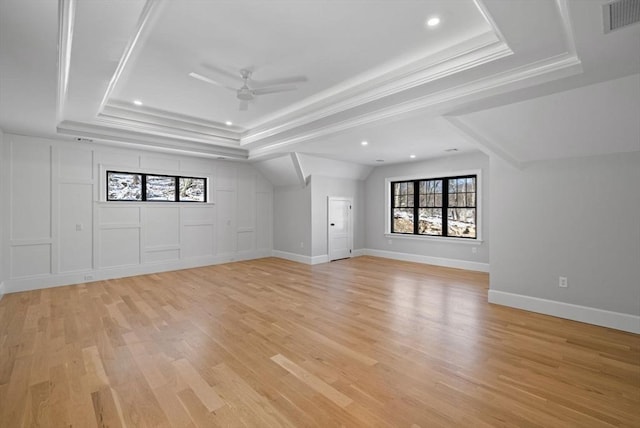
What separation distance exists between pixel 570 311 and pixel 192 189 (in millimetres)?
7311

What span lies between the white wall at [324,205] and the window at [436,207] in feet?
3.46

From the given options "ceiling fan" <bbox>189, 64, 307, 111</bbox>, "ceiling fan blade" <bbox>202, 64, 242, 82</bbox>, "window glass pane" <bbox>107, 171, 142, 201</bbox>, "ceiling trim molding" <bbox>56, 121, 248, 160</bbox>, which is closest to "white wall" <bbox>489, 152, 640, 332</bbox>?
"ceiling fan" <bbox>189, 64, 307, 111</bbox>

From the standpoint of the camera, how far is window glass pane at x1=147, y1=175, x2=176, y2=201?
6.30 m

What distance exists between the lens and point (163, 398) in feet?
6.86

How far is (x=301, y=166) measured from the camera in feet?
22.2

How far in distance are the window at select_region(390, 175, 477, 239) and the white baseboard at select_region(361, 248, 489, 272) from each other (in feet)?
1.98

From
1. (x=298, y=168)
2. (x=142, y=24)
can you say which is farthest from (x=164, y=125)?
(x=142, y=24)

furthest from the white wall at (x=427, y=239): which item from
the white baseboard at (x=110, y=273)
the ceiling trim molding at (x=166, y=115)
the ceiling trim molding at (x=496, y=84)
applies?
the ceiling trim molding at (x=166, y=115)

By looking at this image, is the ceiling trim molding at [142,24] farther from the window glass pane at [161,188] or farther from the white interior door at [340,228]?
the white interior door at [340,228]

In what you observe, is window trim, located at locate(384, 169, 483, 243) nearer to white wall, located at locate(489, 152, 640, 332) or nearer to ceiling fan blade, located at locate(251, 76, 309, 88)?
white wall, located at locate(489, 152, 640, 332)

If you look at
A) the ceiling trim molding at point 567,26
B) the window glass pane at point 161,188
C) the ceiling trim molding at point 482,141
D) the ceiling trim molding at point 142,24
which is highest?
the ceiling trim molding at point 142,24

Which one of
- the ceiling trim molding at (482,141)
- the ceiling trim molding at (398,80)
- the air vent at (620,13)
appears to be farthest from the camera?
the ceiling trim molding at (482,141)

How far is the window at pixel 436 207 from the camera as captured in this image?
263 inches

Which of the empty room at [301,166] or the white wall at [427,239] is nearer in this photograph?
the empty room at [301,166]
